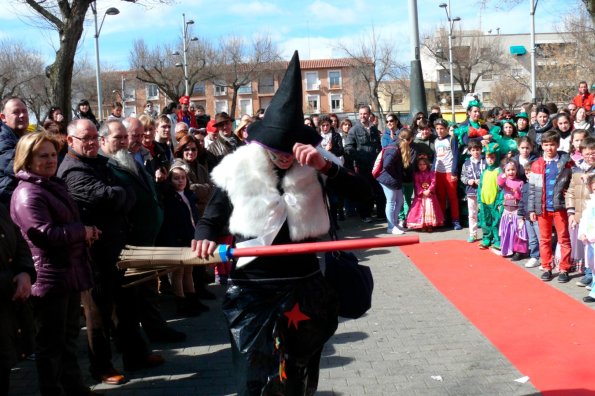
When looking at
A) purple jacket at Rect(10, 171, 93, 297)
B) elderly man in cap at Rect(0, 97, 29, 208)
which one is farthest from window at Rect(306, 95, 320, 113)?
purple jacket at Rect(10, 171, 93, 297)

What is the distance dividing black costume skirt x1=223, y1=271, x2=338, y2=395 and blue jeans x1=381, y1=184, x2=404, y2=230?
748 centimetres

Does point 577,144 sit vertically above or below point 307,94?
below

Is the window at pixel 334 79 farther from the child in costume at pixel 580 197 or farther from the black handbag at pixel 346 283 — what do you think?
the black handbag at pixel 346 283

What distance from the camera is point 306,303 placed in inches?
134

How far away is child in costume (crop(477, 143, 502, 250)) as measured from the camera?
9.23m

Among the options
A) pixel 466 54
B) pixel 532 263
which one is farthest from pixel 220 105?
pixel 532 263

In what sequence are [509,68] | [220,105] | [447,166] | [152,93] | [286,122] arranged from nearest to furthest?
[286,122] < [447,166] < [509,68] < [152,93] < [220,105]

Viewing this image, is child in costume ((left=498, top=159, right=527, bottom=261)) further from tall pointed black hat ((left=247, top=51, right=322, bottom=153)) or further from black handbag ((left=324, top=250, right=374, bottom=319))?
tall pointed black hat ((left=247, top=51, right=322, bottom=153))

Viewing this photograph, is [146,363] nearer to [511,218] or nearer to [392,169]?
[511,218]

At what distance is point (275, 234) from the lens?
3.36 metres

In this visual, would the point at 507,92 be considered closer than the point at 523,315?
No

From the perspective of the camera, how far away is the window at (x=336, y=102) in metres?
82.8

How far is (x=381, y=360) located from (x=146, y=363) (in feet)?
6.33

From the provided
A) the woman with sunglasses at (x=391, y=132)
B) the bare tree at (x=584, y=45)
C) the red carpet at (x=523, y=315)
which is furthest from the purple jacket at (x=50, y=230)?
the bare tree at (x=584, y=45)
